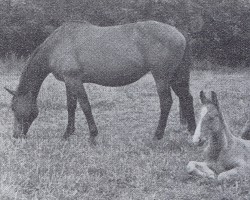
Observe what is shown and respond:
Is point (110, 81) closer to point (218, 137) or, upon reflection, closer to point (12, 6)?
point (218, 137)

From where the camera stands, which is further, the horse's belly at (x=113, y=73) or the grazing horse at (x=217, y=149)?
the horse's belly at (x=113, y=73)

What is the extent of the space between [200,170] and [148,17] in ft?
47.7

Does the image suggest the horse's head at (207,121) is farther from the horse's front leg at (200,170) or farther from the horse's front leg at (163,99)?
the horse's front leg at (163,99)

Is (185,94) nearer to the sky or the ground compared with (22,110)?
nearer to the sky

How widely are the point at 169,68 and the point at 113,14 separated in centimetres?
1221

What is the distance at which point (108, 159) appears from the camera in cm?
660

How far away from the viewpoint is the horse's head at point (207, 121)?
5594 millimetres

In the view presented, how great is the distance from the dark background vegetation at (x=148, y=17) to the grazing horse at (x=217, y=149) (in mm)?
13814

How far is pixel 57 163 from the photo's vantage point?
6.25 metres

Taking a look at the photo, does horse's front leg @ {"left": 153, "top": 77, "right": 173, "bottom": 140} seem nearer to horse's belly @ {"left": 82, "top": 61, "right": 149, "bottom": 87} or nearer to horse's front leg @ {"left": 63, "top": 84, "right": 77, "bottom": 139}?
horse's belly @ {"left": 82, "top": 61, "right": 149, "bottom": 87}

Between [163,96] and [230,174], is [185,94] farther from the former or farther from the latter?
[230,174]

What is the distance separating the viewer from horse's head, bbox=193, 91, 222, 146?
5.59 metres

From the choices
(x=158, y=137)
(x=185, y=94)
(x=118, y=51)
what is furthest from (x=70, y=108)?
(x=185, y=94)

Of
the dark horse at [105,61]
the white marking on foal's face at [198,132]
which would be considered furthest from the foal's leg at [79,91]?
the white marking on foal's face at [198,132]
